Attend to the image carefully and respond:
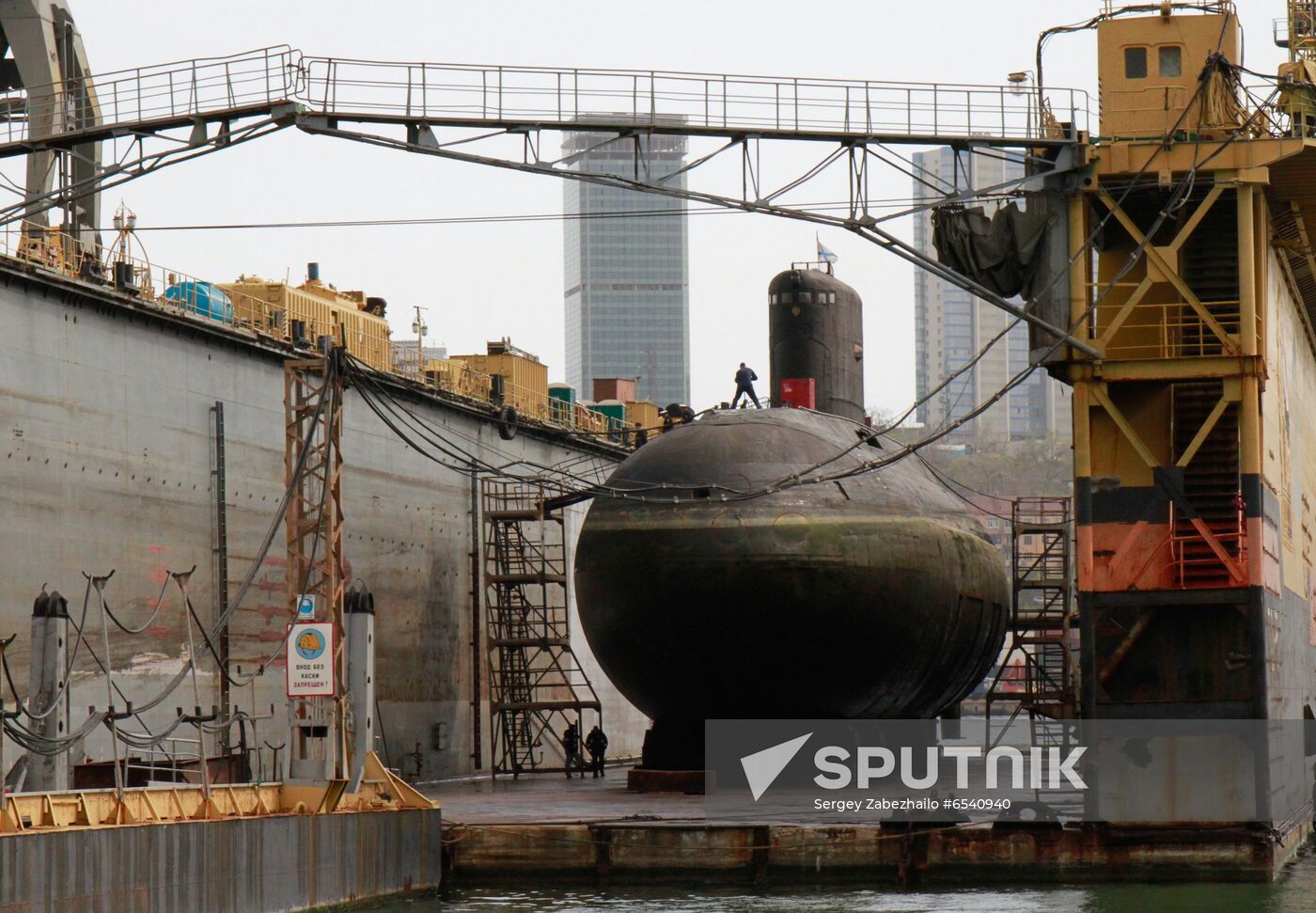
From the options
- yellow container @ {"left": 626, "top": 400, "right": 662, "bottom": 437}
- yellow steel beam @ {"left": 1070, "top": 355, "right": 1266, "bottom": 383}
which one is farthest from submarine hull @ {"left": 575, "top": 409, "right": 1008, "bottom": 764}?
yellow container @ {"left": 626, "top": 400, "right": 662, "bottom": 437}

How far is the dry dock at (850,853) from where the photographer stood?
25094 mm

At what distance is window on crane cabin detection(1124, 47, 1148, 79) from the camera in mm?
27297

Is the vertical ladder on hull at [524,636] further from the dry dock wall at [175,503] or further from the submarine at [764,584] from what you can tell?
the submarine at [764,584]

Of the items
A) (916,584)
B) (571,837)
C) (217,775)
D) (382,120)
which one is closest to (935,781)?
(916,584)

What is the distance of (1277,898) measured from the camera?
2408cm

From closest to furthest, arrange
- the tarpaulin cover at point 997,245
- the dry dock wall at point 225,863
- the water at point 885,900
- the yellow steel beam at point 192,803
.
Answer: the dry dock wall at point 225,863, the yellow steel beam at point 192,803, the water at point 885,900, the tarpaulin cover at point 997,245

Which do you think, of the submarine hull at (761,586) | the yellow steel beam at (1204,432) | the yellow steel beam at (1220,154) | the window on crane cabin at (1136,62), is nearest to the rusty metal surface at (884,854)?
the yellow steel beam at (1204,432)

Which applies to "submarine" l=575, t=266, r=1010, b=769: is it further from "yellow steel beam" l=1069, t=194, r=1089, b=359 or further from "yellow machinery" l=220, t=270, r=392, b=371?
"yellow machinery" l=220, t=270, r=392, b=371

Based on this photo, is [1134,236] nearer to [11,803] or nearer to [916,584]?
[916,584]

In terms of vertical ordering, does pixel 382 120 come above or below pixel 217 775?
above

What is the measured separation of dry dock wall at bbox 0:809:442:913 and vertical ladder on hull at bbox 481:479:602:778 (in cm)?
1651

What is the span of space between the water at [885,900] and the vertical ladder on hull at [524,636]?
54.3 ft

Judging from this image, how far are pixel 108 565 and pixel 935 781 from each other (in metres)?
14.8

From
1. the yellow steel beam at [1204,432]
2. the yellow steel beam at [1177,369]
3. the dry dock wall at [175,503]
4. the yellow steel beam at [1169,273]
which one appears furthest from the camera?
the dry dock wall at [175,503]
